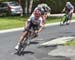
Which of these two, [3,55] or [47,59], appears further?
[3,55]

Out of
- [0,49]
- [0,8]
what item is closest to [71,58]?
[0,49]

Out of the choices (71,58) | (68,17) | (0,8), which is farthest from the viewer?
(0,8)

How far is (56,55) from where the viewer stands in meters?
12.7

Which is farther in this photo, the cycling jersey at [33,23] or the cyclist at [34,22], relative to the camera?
the cycling jersey at [33,23]

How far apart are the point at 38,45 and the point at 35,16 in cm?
260

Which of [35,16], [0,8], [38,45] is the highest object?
[35,16]

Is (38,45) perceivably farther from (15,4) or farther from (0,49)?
(15,4)

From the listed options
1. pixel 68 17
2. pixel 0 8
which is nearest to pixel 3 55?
pixel 68 17

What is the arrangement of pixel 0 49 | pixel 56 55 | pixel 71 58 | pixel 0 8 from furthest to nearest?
pixel 0 8, pixel 0 49, pixel 56 55, pixel 71 58

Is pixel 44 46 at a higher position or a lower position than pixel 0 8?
higher

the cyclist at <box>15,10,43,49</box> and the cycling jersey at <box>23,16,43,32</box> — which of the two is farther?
the cycling jersey at <box>23,16,43,32</box>

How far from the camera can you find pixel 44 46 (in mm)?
15031

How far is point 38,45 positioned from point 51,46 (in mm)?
688

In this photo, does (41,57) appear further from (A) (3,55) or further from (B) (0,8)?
(B) (0,8)
